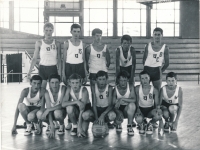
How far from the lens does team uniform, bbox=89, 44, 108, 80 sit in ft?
12.5

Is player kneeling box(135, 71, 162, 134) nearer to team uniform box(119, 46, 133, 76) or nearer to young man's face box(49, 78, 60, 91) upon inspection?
team uniform box(119, 46, 133, 76)

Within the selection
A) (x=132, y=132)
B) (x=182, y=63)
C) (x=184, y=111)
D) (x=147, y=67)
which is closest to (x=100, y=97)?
(x=132, y=132)

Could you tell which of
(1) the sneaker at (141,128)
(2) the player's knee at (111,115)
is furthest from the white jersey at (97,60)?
(1) the sneaker at (141,128)

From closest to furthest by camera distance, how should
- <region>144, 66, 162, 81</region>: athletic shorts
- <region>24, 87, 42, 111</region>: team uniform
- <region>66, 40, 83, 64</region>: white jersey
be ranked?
<region>24, 87, 42, 111</region>: team uniform → <region>66, 40, 83, 64</region>: white jersey → <region>144, 66, 162, 81</region>: athletic shorts

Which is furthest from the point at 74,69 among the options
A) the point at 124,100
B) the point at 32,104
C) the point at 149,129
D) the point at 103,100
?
the point at 149,129

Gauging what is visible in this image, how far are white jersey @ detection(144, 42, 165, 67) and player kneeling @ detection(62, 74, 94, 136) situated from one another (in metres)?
1.04

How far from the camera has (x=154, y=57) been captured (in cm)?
384

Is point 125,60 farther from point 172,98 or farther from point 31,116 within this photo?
point 31,116

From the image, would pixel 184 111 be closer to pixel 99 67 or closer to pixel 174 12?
pixel 99 67

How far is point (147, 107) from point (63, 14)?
14576 millimetres

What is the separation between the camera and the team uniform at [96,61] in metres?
3.81

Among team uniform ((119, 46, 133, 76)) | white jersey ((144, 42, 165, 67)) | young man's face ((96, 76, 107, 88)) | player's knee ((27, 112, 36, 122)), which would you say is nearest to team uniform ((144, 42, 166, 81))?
white jersey ((144, 42, 165, 67))

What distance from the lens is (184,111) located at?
5164 millimetres

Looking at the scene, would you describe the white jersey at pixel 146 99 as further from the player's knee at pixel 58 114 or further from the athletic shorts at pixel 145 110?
the player's knee at pixel 58 114
